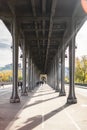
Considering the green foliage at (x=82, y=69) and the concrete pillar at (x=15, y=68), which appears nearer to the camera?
the concrete pillar at (x=15, y=68)

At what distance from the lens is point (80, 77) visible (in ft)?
433

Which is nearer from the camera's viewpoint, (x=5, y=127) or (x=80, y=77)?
(x=5, y=127)

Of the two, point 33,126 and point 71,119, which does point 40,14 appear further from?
point 33,126

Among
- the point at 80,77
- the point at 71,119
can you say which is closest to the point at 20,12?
the point at 71,119

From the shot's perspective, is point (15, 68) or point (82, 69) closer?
point (15, 68)

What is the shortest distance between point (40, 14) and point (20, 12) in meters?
1.85

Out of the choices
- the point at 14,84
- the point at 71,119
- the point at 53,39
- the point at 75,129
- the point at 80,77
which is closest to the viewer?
the point at 75,129

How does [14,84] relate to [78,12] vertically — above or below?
below

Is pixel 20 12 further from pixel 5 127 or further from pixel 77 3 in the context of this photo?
pixel 5 127

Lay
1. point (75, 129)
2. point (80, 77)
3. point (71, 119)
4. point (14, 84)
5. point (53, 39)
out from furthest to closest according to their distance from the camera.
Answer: point (80, 77), point (53, 39), point (14, 84), point (71, 119), point (75, 129)

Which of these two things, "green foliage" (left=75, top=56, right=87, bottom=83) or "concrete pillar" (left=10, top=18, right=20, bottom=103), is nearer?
"concrete pillar" (left=10, top=18, right=20, bottom=103)

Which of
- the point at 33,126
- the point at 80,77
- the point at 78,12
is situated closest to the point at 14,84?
the point at 78,12

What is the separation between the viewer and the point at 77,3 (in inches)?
1064

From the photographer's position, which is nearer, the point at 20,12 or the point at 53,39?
the point at 20,12
